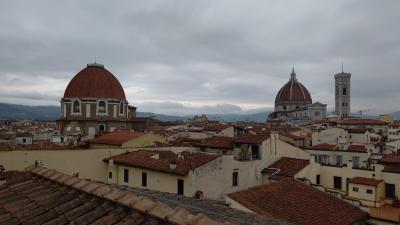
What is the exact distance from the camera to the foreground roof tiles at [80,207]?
3.39 meters

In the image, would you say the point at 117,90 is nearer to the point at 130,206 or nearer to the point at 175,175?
the point at 175,175

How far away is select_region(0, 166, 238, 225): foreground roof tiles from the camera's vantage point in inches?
133

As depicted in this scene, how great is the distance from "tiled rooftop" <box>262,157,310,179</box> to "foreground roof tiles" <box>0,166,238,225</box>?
15.9 metres

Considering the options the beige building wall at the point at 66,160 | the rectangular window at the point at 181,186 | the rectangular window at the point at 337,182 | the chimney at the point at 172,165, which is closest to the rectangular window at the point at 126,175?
the beige building wall at the point at 66,160

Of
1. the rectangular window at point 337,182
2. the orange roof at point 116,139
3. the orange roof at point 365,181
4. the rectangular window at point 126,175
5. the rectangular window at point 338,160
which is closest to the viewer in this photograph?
the orange roof at point 365,181

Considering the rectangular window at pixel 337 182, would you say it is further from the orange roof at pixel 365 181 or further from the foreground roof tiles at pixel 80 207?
the foreground roof tiles at pixel 80 207

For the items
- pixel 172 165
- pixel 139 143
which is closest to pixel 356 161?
pixel 172 165

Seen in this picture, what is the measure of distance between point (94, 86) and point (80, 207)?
51429 millimetres

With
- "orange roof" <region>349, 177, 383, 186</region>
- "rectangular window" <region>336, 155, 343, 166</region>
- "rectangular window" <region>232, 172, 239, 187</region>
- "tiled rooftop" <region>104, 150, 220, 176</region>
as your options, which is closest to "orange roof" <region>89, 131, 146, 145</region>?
A: "tiled rooftop" <region>104, 150, 220, 176</region>

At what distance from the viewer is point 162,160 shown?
1958cm

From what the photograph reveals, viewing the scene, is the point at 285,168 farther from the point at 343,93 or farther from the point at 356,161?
the point at 343,93

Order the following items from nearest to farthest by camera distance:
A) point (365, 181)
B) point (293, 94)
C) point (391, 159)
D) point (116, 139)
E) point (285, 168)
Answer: point (365, 181), point (285, 168), point (391, 159), point (116, 139), point (293, 94)

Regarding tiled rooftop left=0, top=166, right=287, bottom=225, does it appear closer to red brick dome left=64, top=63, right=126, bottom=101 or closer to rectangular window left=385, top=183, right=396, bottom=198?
rectangular window left=385, top=183, right=396, bottom=198

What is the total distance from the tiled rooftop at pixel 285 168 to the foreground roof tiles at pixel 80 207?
15865 millimetres
